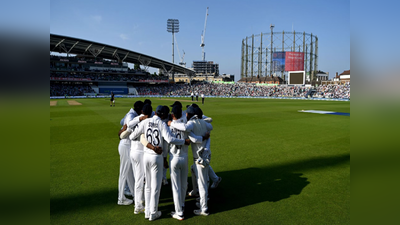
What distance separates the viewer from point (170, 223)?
4383 mm

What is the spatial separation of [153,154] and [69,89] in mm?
70636

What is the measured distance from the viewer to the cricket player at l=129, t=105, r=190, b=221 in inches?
173

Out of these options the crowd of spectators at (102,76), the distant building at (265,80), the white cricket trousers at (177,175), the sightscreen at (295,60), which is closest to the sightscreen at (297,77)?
the sightscreen at (295,60)

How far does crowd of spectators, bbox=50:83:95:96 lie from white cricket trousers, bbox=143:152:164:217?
64784 mm

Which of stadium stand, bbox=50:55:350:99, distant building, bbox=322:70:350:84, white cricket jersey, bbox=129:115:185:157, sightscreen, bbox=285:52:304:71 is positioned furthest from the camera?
sightscreen, bbox=285:52:304:71

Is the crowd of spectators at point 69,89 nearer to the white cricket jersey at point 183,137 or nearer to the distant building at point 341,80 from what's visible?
the white cricket jersey at point 183,137

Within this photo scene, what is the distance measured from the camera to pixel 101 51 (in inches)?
2616

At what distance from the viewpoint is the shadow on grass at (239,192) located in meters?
4.97

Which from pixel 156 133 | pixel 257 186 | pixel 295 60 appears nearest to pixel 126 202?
pixel 156 133

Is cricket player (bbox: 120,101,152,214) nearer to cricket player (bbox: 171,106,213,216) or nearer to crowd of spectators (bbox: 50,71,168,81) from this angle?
cricket player (bbox: 171,106,213,216)

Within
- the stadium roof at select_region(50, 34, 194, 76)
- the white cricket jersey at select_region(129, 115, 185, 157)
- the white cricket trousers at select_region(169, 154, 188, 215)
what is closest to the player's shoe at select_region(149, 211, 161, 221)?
the white cricket trousers at select_region(169, 154, 188, 215)

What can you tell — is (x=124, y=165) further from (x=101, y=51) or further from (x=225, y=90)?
(x=225, y=90)
